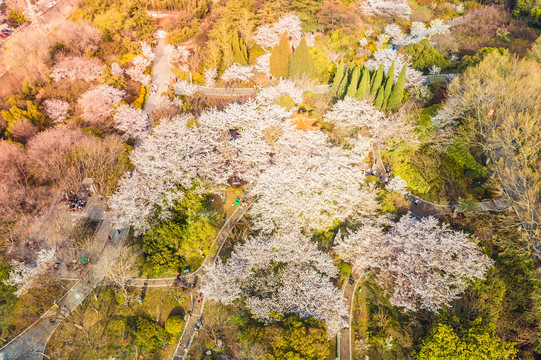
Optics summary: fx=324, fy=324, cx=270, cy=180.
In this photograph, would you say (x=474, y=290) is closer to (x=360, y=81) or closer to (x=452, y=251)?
(x=452, y=251)

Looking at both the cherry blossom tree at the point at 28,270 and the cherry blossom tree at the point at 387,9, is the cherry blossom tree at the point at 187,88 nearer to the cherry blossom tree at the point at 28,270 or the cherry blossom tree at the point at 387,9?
the cherry blossom tree at the point at 28,270

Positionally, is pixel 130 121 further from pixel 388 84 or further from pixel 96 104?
pixel 388 84

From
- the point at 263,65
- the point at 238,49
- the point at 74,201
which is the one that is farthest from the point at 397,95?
the point at 74,201

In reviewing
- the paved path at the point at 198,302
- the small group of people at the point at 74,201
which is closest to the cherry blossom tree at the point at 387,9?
the paved path at the point at 198,302

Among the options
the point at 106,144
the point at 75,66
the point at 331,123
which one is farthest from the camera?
the point at 75,66

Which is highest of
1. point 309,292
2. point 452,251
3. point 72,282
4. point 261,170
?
point 261,170

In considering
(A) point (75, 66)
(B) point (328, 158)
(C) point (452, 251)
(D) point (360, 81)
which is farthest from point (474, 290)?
(A) point (75, 66)

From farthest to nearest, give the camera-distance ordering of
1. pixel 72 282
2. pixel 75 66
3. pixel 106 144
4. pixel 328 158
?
pixel 75 66
pixel 106 144
pixel 328 158
pixel 72 282

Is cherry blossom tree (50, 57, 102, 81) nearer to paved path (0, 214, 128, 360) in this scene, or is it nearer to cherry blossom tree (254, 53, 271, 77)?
cherry blossom tree (254, 53, 271, 77)
